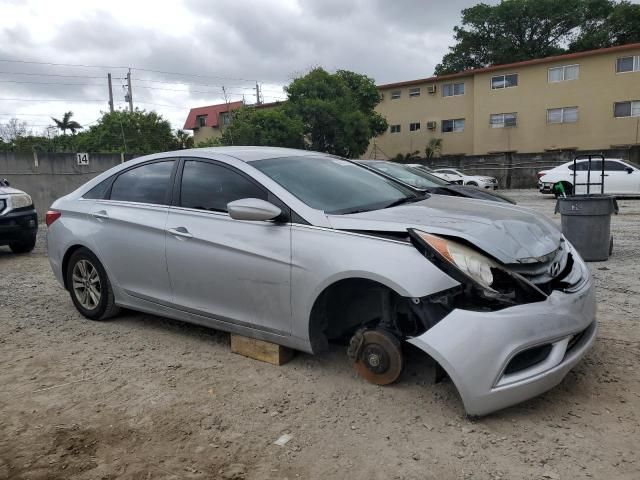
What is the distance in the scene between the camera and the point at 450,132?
35.3 meters

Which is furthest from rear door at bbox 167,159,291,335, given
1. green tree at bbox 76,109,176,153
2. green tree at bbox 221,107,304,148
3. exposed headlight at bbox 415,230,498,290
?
green tree at bbox 76,109,176,153

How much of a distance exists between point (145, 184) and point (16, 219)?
5.40 m

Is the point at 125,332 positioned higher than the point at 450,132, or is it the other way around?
the point at 450,132

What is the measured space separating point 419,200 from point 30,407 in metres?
2.94

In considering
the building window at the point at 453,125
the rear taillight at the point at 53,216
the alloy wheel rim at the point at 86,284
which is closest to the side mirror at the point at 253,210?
the alloy wheel rim at the point at 86,284

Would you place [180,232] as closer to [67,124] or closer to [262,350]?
[262,350]

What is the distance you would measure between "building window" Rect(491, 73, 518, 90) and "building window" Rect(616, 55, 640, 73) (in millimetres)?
5451

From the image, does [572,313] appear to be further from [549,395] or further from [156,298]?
[156,298]

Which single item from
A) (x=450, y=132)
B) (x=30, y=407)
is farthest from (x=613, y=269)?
(x=450, y=132)

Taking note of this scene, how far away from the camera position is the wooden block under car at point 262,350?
3.56 m

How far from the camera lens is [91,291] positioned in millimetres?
4684

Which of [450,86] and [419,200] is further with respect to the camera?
[450,86]

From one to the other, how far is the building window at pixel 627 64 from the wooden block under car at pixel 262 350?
1242 inches

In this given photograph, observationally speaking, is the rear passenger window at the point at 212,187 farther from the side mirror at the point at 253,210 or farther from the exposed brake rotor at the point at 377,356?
the exposed brake rotor at the point at 377,356
